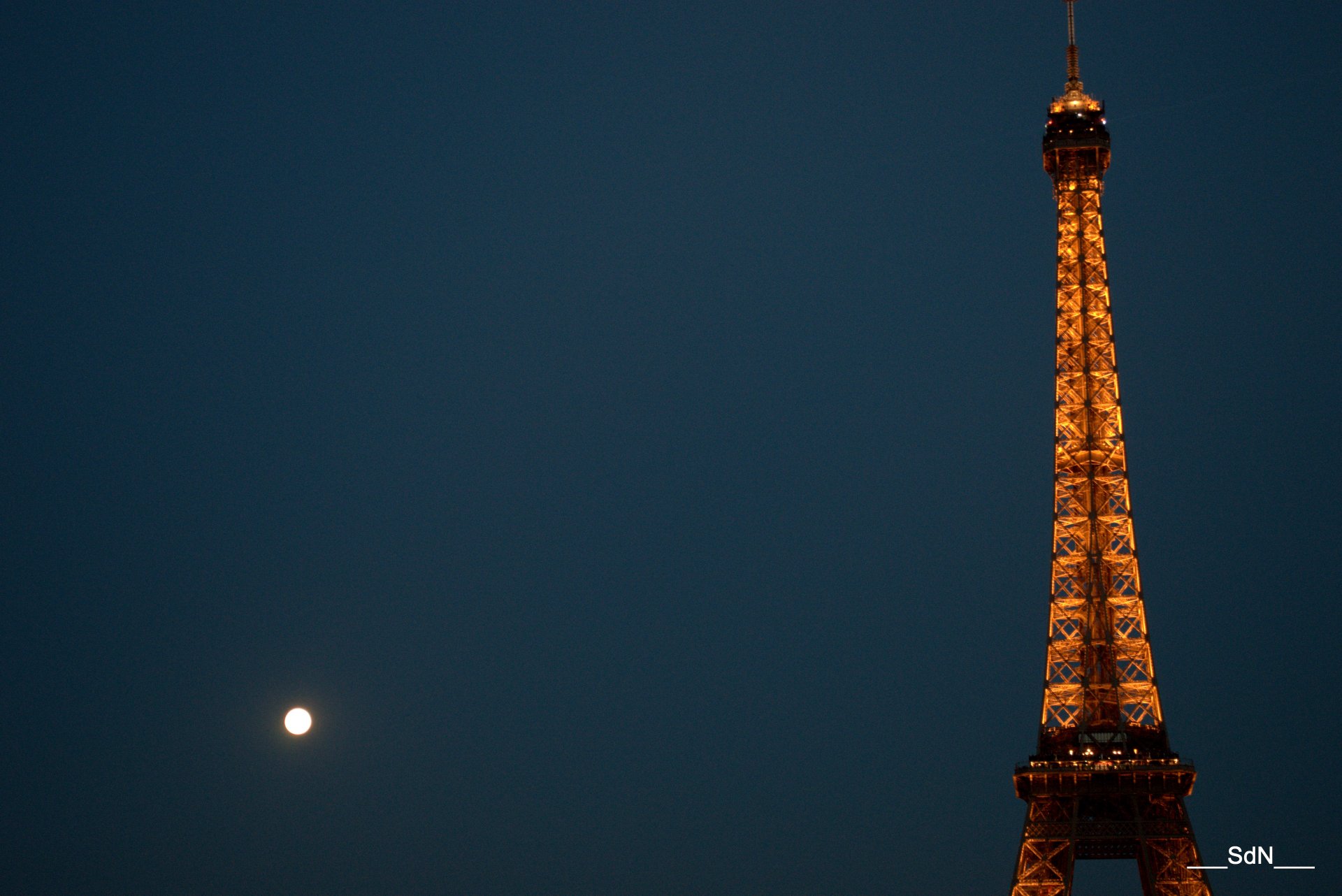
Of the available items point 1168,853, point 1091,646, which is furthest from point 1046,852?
point 1091,646

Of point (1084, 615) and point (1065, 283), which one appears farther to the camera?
point (1065, 283)

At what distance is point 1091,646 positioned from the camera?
3794 inches

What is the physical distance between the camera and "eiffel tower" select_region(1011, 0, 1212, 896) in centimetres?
9119

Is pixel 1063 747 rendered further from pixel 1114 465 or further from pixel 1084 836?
pixel 1114 465

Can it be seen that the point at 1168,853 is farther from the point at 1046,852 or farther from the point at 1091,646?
the point at 1091,646

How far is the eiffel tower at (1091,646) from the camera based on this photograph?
91.2 m

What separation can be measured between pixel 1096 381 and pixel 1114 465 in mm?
6281

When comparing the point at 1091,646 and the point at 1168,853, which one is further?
the point at 1091,646

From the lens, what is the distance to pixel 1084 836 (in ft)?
301

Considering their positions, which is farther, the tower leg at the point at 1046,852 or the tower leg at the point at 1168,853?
the tower leg at the point at 1046,852

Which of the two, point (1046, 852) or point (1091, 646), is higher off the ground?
point (1091, 646)

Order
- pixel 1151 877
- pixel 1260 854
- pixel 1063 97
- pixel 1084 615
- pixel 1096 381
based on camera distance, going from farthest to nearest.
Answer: pixel 1063 97 → pixel 1096 381 → pixel 1084 615 → pixel 1151 877 → pixel 1260 854

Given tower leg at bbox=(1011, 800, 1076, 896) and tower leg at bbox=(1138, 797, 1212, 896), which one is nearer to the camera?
tower leg at bbox=(1138, 797, 1212, 896)

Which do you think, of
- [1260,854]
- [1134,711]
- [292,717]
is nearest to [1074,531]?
[1134,711]
